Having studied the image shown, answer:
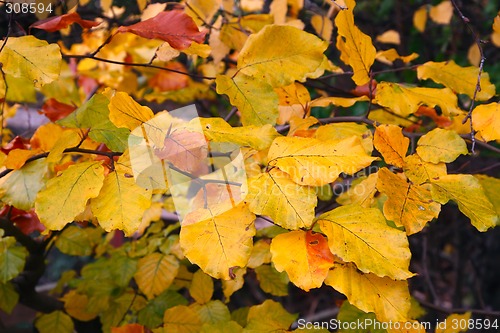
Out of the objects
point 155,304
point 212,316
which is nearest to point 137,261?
point 155,304

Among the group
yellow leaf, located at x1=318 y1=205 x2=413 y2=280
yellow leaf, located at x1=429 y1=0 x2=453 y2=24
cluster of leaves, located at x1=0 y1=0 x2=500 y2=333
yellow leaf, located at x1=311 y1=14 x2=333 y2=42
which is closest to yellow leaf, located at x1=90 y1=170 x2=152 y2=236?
cluster of leaves, located at x1=0 y1=0 x2=500 y2=333

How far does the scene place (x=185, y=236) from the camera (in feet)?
1.96

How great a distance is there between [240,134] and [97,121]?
25cm

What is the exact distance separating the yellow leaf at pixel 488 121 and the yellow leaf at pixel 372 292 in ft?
0.85

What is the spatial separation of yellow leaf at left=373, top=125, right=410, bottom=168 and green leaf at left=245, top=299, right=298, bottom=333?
300mm

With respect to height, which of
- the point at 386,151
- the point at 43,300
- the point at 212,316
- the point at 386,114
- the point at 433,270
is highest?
the point at 386,151

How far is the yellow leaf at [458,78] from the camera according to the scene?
87 cm

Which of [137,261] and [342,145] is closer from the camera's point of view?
[342,145]

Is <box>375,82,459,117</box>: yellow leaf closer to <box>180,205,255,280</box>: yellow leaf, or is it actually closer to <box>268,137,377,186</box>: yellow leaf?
<box>268,137,377,186</box>: yellow leaf

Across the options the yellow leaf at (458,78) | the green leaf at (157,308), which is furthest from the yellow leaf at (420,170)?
the green leaf at (157,308)

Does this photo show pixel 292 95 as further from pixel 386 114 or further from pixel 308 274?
pixel 308 274

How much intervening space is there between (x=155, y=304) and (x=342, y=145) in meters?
0.62

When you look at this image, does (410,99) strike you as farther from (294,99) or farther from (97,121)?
(97,121)

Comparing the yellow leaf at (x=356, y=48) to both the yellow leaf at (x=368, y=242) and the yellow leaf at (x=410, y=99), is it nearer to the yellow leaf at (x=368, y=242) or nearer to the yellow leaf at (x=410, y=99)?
the yellow leaf at (x=410, y=99)
